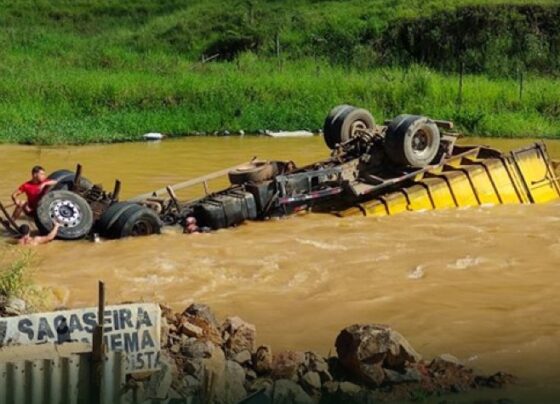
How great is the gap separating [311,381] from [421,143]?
24.8 ft

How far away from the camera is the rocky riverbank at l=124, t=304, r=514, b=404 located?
656 cm

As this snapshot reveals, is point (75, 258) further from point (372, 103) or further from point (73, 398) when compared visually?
point (372, 103)

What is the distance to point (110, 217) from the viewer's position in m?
12.4

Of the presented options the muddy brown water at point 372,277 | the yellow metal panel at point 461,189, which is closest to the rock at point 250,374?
the muddy brown water at point 372,277

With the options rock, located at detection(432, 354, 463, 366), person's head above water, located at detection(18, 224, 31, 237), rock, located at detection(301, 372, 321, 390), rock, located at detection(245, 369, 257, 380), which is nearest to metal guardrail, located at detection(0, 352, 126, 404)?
rock, located at detection(245, 369, 257, 380)

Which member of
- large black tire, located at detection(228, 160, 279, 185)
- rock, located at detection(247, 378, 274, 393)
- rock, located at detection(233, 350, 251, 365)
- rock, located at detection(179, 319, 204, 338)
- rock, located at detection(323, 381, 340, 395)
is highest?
large black tire, located at detection(228, 160, 279, 185)

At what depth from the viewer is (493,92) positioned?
27.2 meters

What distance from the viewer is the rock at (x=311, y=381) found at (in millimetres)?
6957

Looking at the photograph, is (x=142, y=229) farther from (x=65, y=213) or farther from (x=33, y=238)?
(x=33, y=238)

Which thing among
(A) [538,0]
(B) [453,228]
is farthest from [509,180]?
(A) [538,0]

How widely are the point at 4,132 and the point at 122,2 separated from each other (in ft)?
85.6

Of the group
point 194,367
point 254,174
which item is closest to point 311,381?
point 194,367

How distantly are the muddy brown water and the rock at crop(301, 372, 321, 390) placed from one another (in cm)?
131

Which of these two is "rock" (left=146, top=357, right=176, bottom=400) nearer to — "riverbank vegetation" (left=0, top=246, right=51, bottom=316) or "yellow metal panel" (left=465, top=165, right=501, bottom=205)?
"riverbank vegetation" (left=0, top=246, right=51, bottom=316)
